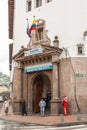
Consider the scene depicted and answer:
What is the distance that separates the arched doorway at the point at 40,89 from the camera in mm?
33062

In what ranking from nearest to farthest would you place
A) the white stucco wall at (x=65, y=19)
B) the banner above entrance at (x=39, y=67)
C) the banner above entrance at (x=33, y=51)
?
the white stucco wall at (x=65, y=19) → the banner above entrance at (x=39, y=67) → the banner above entrance at (x=33, y=51)

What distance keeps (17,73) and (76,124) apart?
1416 centimetres

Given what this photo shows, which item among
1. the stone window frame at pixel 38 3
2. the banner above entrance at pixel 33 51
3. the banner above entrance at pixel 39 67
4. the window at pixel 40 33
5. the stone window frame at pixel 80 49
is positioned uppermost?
the stone window frame at pixel 38 3

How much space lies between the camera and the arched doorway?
33062mm

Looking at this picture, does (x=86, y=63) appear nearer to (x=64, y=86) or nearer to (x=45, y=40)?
(x=64, y=86)

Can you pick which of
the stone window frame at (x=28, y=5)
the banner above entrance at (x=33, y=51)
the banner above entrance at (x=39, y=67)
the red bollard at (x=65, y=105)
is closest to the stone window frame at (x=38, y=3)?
the stone window frame at (x=28, y=5)

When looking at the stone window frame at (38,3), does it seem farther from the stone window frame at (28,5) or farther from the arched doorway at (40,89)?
the arched doorway at (40,89)

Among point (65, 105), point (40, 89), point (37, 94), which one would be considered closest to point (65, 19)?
point (65, 105)

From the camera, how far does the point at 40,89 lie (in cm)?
3372

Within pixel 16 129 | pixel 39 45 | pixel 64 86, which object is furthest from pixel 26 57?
pixel 16 129

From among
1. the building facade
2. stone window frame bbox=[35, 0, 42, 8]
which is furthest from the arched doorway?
stone window frame bbox=[35, 0, 42, 8]

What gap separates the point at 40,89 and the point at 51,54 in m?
5.19

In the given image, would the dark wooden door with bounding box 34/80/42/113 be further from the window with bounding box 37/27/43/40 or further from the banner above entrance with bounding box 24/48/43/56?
the window with bounding box 37/27/43/40

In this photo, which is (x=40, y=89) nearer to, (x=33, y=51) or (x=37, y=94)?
(x=37, y=94)
